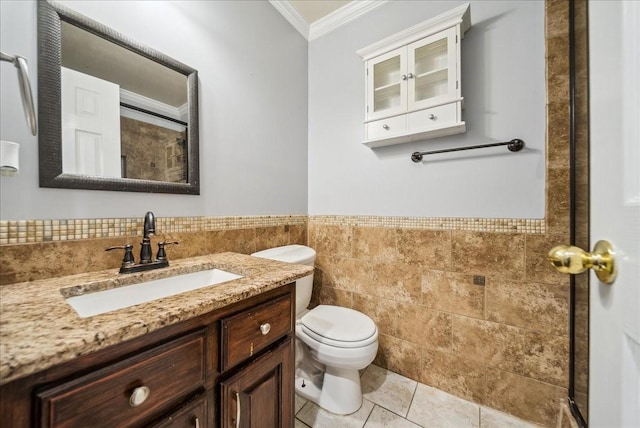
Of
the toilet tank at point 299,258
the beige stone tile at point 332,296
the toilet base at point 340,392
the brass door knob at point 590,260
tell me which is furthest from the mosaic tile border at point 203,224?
the brass door knob at point 590,260

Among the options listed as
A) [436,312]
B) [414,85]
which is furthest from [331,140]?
[436,312]

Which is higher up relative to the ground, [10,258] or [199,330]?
[10,258]

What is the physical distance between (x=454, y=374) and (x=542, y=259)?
83 cm

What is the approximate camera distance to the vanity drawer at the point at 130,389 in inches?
16.8

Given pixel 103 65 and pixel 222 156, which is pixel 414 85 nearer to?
pixel 222 156

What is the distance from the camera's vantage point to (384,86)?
5.20 feet

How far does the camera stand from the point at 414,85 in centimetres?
146

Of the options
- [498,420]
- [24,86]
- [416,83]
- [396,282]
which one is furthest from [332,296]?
[24,86]

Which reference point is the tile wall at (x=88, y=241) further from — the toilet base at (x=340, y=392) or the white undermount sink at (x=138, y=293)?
the toilet base at (x=340, y=392)

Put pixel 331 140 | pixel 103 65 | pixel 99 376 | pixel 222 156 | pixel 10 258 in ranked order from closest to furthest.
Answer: pixel 99 376 < pixel 10 258 < pixel 103 65 < pixel 222 156 < pixel 331 140

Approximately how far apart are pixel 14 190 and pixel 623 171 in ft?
4.99

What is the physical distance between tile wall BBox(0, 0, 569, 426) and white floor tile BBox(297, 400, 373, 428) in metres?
0.42

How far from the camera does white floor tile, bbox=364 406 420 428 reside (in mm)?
1231

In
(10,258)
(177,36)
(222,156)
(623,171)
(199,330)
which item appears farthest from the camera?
(222,156)
